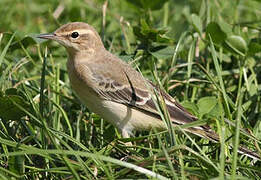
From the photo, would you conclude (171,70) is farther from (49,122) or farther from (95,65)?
(49,122)

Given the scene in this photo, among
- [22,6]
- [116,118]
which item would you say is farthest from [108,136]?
[22,6]

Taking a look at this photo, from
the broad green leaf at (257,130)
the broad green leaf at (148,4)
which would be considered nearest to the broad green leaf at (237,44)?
the broad green leaf at (257,130)

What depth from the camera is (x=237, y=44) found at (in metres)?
6.23

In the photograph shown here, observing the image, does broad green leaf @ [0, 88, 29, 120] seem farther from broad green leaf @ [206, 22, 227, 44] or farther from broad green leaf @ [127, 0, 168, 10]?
broad green leaf @ [127, 0, 168, 10]

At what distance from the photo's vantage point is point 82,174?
4.28 m

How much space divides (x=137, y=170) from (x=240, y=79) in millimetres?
2627

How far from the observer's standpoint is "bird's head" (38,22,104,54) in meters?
5.62

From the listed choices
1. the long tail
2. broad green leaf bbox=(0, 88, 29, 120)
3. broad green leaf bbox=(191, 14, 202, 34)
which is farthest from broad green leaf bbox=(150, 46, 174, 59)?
broad green leaf bbox=(0, 88, 29, 120)

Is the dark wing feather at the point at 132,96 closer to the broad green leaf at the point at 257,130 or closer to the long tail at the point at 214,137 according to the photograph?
the long tail at the point at 214,137

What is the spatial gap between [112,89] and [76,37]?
0.72m

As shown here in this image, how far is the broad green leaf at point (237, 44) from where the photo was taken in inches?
243

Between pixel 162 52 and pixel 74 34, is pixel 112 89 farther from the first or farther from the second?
pixel 162 52

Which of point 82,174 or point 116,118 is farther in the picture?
point 116,118

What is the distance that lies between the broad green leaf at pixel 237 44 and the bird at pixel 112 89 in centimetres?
126
